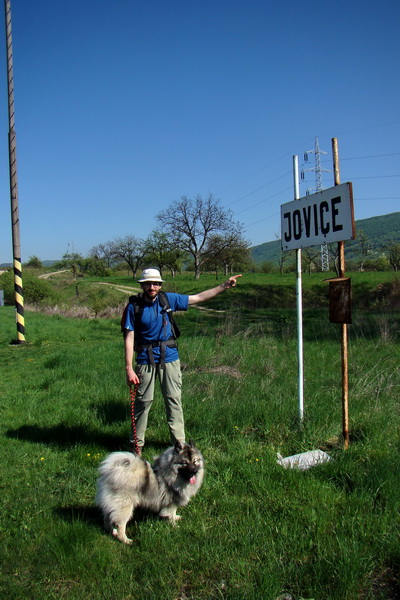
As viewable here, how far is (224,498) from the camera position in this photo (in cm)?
386

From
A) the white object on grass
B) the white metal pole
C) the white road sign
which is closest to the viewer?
the white object on grass

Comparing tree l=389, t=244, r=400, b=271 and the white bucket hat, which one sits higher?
tree l=389, t=244, r=400, b=271

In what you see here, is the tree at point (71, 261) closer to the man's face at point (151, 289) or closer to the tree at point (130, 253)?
the tree at point (130, 253)

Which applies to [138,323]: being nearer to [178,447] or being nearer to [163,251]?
[178,447]

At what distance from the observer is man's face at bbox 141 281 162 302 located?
15.5 ft

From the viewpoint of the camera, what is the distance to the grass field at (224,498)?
290cm

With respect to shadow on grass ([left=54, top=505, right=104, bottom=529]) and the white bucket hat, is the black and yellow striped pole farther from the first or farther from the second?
shadow on grass ([left=54, top=505, right=104, bottom=529])

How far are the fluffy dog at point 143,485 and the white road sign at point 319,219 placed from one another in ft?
9.27

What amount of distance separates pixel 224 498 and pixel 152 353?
175 centimetres

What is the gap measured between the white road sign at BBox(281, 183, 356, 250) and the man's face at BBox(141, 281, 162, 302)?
6.17 feet

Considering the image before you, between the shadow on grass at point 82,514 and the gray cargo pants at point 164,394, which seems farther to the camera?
the gray cargo pants at point 164,394

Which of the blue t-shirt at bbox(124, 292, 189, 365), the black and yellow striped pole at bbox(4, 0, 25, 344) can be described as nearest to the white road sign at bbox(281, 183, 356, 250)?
the blue t-shirt at bbox(124, 292, 189, 365)

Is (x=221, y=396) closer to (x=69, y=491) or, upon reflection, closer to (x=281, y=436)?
(x=281, y=436)

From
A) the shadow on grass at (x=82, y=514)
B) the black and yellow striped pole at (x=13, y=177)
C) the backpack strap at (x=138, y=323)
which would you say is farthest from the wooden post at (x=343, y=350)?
the black and yellow striped pole at (x=13, y=177)
